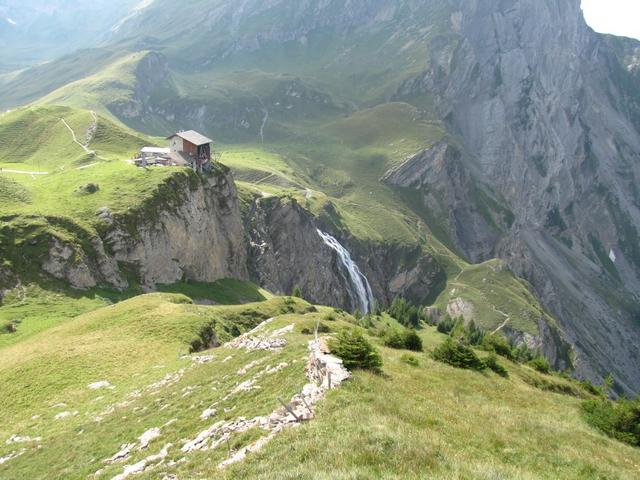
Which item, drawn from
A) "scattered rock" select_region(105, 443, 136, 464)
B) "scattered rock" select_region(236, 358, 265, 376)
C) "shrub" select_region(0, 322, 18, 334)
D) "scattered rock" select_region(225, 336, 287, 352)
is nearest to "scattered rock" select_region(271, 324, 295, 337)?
"scattered rock" select_region(225, 336, 287, 352)

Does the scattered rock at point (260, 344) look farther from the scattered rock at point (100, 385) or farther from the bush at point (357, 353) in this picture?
the scattered rock at point (100, 385)

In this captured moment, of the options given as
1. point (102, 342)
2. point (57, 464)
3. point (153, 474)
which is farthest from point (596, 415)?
point (102, 342)

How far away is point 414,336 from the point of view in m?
41.0

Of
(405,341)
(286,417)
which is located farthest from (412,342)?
(286,417)

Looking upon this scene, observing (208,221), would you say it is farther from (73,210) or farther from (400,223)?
(400,223)

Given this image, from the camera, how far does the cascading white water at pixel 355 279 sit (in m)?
154

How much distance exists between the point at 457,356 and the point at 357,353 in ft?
37.8

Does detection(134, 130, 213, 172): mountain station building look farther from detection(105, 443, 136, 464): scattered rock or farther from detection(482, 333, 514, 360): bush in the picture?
detection(105, 443, 136, 464): scattered rock

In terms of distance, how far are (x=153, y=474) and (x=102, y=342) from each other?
27.0 metres

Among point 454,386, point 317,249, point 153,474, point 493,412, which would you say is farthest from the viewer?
point 317,249

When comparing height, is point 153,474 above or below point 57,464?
above

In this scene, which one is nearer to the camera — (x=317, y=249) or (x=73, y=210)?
(x=73, y=210)

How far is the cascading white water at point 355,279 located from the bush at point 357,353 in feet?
410

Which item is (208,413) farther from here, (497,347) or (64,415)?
(497,347)
